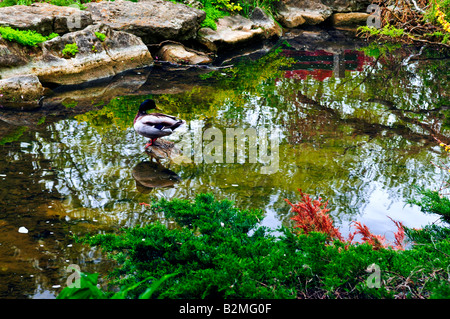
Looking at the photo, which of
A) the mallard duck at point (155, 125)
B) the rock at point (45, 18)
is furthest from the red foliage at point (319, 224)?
the rock at point (45, 18)

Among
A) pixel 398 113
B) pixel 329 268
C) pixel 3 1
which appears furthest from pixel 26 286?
pixel 3 1

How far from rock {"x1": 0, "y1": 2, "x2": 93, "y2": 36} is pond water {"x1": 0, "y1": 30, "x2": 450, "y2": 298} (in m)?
1.77

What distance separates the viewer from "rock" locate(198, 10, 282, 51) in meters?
13.1

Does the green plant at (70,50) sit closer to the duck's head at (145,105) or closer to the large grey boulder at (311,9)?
the duck's head at (145,105)

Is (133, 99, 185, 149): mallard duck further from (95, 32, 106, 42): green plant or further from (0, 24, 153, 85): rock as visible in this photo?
(95, 32, 106, 42): green plant

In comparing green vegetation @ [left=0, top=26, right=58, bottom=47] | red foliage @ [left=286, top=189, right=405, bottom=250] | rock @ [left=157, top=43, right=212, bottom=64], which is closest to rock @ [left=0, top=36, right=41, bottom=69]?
green vegetation @ [left=0, top=26, right=58, bottom=47]

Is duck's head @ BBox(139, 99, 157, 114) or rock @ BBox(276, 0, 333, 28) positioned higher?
rock @ BBox(276, 0, 333, 28)

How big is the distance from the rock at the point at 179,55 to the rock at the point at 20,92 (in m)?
4.20

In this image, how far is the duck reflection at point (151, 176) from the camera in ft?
17.6

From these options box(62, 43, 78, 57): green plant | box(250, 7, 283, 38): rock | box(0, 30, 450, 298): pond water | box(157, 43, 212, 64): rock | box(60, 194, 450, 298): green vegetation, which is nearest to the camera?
box(60, 194, 450, 298): green vegetation

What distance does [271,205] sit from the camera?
16.3 feet

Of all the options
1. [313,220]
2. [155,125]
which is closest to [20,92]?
[155,125]
